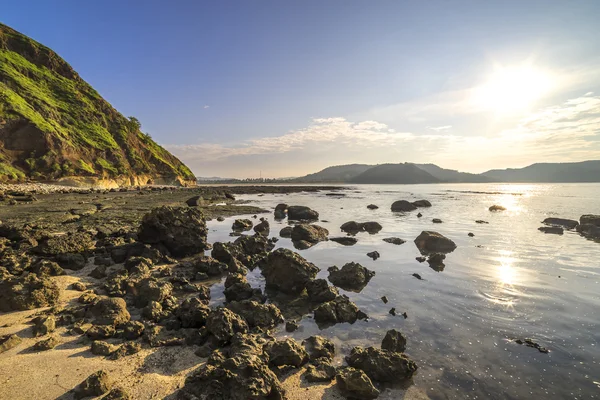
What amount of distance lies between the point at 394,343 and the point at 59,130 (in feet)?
328

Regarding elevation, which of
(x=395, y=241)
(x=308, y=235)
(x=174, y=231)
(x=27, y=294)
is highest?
(x=174, y=231)

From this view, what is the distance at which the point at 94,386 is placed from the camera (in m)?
5.36

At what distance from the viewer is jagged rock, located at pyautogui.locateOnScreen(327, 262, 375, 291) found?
12852mm

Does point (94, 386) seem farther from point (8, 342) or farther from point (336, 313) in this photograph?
point (336, 313)

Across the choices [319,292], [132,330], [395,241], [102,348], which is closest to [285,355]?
[132,330]

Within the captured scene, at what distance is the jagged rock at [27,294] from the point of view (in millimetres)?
8555

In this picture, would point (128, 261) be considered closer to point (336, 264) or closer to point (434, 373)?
point (336, 264)

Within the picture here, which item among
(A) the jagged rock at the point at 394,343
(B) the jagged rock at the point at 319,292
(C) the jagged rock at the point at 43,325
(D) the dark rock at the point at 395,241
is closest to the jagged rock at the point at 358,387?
(A) the jagged rock at the point at 394,343

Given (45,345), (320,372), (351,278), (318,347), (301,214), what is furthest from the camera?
(301,214)

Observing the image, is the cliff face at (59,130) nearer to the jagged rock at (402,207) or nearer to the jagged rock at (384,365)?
the jagged rock at (402,207)

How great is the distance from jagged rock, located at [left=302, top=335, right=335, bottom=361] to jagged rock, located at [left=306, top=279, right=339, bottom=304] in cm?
304

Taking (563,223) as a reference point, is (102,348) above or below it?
above

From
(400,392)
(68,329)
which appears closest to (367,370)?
(400,392)

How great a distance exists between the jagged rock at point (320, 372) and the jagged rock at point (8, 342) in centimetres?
697
